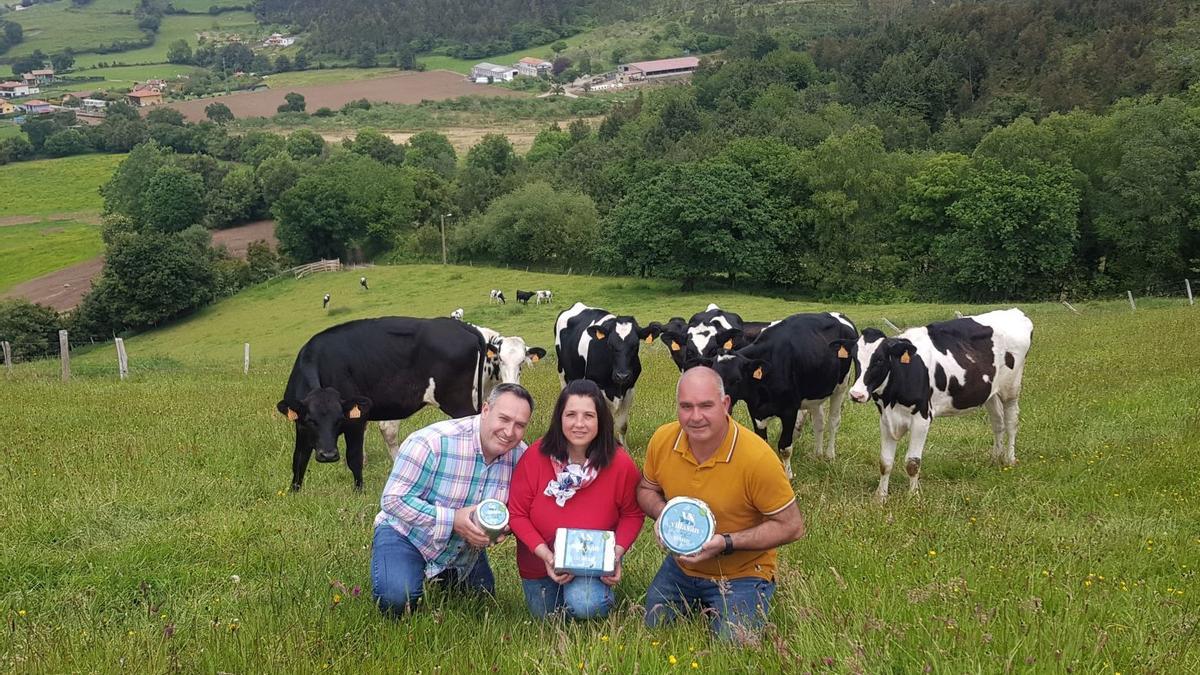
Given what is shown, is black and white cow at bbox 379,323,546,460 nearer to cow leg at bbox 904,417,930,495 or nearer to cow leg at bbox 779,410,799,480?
cow leg at bbox 779,410,799,480

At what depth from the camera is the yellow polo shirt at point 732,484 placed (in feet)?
17.5

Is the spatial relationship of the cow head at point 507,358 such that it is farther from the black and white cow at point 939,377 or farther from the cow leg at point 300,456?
the black and white cow at point 939,377

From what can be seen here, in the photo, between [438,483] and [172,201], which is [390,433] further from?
[172,201]

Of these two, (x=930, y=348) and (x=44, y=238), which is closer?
(x=930, y=348)

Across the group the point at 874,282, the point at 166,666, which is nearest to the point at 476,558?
the point at 166,666

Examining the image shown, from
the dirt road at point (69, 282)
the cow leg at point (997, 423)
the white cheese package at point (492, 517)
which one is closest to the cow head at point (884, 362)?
the cow leg at point (997, 423)

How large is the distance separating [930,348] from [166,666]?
9159 mm

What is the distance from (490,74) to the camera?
193 metres

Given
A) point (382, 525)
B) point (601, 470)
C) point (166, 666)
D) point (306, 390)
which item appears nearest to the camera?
point (166, 666)

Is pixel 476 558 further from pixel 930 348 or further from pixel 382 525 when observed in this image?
pixel 930 348

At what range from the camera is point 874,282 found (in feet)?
185

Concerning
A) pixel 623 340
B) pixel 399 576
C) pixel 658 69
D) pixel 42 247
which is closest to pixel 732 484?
pixel 399 576

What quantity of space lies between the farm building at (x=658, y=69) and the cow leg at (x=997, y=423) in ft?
549

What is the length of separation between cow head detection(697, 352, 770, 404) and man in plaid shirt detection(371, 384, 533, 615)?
5.73 m
